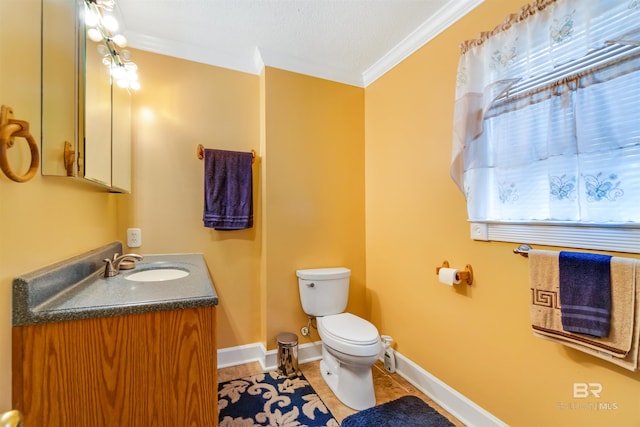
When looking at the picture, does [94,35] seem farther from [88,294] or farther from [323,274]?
[323,274]

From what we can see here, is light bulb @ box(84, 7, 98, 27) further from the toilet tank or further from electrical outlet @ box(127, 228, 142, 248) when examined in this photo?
the toilet tank

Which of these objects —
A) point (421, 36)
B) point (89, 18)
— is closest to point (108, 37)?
point (89, 18)

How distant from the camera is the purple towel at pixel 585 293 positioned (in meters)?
0.99

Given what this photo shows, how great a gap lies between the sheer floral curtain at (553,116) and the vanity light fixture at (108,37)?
5.80ft

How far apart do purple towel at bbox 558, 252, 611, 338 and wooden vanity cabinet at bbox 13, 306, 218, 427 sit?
1.34 meters

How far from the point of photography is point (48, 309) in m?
0.84

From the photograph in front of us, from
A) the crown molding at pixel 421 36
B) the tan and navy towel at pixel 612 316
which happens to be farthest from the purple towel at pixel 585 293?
the crown molding at pixel 421 36

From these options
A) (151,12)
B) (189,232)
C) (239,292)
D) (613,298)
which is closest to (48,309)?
(189,232)

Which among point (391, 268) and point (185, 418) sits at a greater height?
point (391, 268)

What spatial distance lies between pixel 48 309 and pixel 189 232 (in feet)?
3.97

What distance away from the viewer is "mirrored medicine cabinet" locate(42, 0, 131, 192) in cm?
96

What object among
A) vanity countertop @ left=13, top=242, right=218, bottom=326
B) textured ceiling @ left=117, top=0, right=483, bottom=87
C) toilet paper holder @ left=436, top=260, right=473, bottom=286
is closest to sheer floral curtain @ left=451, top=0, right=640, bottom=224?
toilet paper holder @ left=436, top=260, right=473, bottom=286

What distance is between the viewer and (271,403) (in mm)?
1666

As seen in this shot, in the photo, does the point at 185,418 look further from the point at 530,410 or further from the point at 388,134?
the point at 388,134
